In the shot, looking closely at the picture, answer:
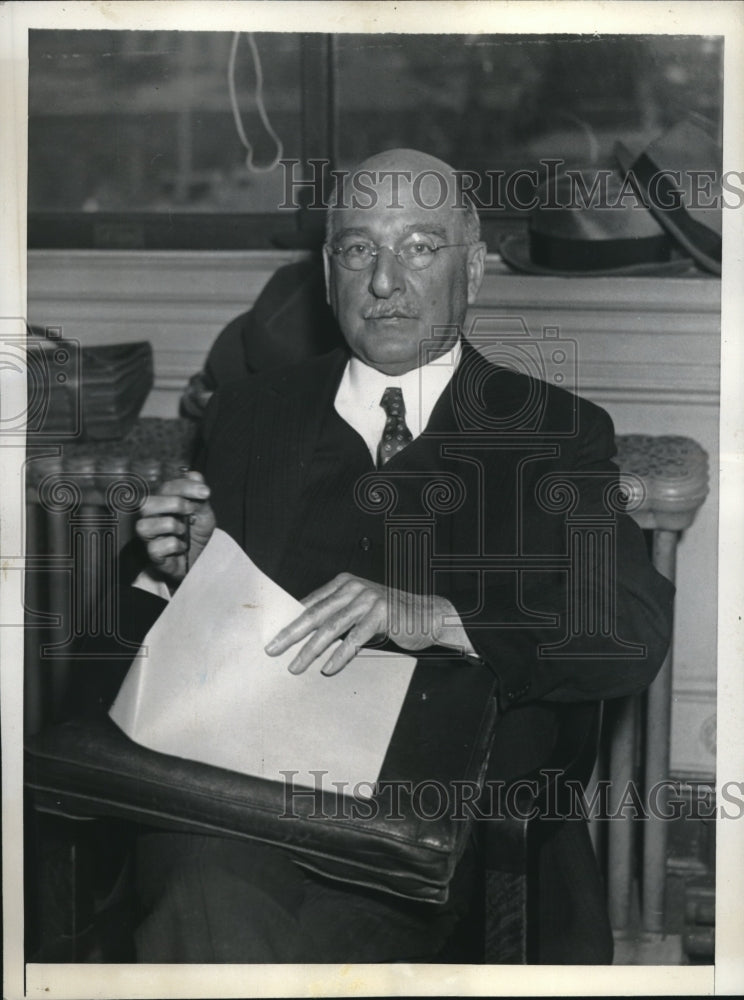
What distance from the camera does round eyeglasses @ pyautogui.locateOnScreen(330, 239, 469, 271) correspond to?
1.56m

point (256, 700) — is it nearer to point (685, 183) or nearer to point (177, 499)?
point (177, 499)

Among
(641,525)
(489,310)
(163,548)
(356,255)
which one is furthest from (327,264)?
(641,525)

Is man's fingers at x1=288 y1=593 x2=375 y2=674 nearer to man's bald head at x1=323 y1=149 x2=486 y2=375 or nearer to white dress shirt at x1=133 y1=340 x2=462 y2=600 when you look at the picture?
white dress shirt at x1=133 y1=340 x2=462 y2=600

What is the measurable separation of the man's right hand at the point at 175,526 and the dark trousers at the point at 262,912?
0.36 metres

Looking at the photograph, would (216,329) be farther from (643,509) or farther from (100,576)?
(643,509)

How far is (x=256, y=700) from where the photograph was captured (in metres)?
1.42

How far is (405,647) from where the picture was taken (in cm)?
146

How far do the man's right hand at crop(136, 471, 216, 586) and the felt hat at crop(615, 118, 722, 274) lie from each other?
0.78 meters

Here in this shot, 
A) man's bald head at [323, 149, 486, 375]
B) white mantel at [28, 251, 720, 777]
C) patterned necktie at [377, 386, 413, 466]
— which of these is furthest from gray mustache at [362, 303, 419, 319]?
white mantel at [28, 251, 720, 777]

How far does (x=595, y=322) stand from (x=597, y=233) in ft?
0.46

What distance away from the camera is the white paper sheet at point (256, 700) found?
1.40m

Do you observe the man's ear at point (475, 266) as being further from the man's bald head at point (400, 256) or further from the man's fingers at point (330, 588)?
the man's fingers at point (330, 588)

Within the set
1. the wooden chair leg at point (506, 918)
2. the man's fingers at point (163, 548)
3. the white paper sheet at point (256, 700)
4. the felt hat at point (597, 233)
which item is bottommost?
the wooden chair leg at point (506, 918)

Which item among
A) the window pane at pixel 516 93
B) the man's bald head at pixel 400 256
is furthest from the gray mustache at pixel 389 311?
the window pane at pixel 516 93
